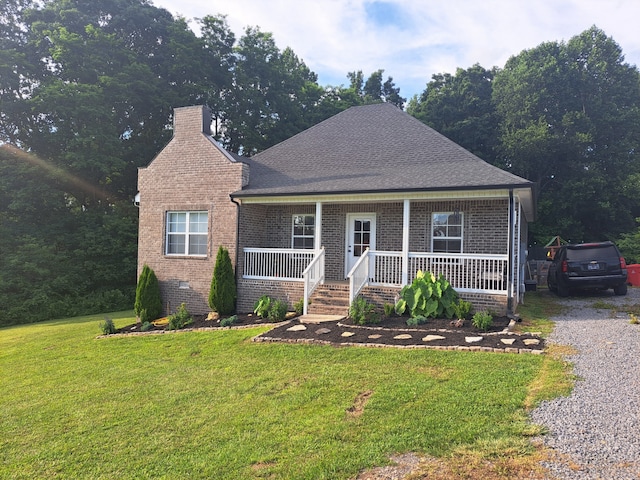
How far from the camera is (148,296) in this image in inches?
505

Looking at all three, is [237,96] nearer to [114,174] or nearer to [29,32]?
[114,174]

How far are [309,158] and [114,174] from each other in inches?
601

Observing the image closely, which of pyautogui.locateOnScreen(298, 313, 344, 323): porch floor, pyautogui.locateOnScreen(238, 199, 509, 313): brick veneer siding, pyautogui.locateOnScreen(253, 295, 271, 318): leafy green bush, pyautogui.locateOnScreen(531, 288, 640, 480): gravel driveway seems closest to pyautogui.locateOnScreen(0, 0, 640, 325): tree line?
pyautogui.locateOnScreen(238, 199, 509, 313): brick veneer siding

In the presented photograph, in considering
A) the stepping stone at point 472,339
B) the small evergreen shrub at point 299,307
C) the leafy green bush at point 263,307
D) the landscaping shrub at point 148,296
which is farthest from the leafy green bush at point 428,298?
the landscaping shrub at point 148,296

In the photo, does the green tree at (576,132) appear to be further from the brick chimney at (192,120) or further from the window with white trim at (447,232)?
the brick chimney at (192,120)

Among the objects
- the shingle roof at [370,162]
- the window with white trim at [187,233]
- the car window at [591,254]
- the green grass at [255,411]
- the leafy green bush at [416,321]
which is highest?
the shingle roof at [370,162]

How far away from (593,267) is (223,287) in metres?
10.7

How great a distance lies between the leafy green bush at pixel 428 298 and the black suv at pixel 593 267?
5.29 metres

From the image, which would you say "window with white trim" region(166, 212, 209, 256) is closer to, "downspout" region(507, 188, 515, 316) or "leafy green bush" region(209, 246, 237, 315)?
"leafy green bush" region(209, 246, 237, 315)

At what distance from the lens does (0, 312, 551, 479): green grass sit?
4.00m

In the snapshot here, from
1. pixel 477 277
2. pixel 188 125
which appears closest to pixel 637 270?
pixel 477 277

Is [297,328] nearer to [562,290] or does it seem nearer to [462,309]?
[462,309]

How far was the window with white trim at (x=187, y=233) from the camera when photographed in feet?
43.1

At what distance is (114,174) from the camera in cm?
2452
